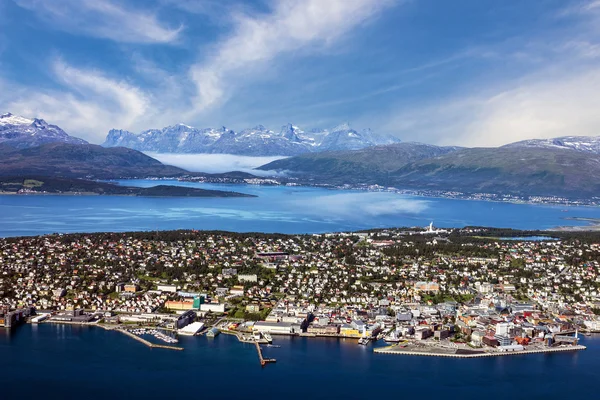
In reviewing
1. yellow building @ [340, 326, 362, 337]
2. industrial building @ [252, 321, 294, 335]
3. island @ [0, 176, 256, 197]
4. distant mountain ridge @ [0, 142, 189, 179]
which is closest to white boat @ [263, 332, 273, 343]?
industrial building @ [252, 321, 294, 335]

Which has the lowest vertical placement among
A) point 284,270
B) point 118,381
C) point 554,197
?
point 118,381

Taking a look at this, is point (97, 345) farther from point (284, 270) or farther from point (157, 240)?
point (157, 240)

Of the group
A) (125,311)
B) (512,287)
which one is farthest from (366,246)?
(125,311)

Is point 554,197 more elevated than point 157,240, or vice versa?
point 554,197

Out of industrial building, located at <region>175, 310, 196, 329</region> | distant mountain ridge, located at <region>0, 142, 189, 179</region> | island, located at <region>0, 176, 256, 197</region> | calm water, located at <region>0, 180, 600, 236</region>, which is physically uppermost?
distant mountain ridge, located at <region>0, 142, 189, 179</region>

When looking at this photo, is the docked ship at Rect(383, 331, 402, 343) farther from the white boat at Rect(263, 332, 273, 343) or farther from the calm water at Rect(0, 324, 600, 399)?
the white boat at Rect(263, 332, 273, 343)
